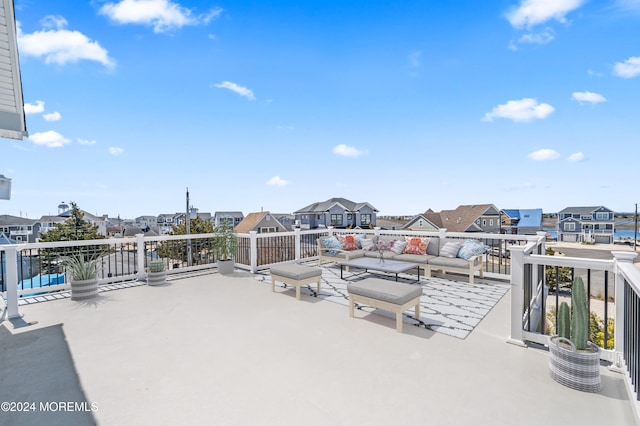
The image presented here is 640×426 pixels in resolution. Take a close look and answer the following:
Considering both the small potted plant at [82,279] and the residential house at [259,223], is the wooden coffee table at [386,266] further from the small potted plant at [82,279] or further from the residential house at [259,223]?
the residential house at [259,223]

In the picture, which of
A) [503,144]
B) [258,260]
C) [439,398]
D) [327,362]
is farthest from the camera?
[503,144]

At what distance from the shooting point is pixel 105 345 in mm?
3119

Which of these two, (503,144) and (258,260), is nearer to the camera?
(258,260)

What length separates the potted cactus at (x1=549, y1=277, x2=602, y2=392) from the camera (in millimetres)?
2205

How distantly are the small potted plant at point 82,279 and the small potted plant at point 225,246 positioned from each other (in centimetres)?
233

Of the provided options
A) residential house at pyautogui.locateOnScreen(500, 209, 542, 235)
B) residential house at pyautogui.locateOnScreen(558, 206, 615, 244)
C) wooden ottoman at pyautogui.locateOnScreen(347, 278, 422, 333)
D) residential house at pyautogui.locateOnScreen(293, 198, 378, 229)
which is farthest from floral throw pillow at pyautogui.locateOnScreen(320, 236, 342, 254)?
residential house at pyautogui.locateOnScreen(558, 206, 615, 244)

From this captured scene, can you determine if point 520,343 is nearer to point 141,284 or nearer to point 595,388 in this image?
point 595,388

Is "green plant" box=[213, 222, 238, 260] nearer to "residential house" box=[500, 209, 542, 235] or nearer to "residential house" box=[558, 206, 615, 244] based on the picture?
"residential house" box=[500, 209, 542, 235]

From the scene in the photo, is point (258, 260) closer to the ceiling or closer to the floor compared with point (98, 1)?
closer to the floor

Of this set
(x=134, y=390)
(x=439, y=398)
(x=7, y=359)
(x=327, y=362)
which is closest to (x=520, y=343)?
(x=439, y=398)

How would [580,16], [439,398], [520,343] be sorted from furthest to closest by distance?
[580,16] < [520,343] < [439,398]

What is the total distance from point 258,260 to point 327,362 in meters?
5.12

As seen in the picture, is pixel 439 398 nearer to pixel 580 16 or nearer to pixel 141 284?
pixel 141 284

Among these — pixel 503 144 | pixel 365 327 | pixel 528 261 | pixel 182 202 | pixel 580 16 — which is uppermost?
pixel 580 16
